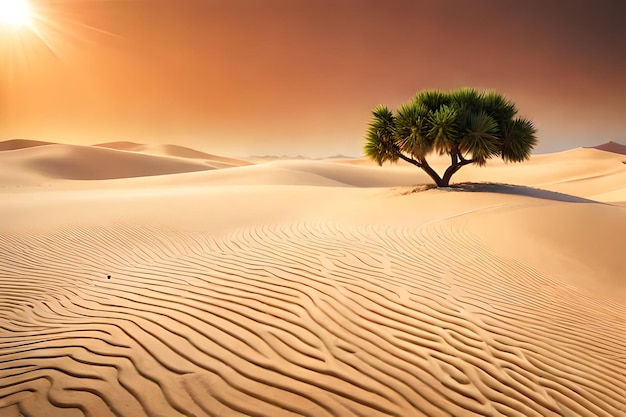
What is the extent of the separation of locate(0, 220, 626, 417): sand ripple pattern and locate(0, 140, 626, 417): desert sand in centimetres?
2

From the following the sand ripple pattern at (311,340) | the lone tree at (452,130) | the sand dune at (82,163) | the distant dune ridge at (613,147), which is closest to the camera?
the sand ripple pattern at (311,340)

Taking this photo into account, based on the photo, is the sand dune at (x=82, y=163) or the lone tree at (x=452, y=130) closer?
the lone tree at (x=452, y=130)

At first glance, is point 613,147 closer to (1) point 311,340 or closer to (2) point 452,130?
(2) point 452,130

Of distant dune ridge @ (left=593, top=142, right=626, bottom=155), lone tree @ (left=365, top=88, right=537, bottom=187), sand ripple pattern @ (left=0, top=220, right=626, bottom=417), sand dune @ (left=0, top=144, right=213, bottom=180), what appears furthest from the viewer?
distant dune ridge @ (left=593, top=142, right=626, bottom=155)

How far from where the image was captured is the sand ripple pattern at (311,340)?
2.69 m

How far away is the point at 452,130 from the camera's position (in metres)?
14.6

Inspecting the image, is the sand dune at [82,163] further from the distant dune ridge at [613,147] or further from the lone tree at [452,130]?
the distant dune ridge at [613,147]

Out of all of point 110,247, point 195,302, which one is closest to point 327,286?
point 195,302

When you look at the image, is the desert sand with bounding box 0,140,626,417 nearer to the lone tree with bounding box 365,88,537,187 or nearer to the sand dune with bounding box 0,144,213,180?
the lone tree with bounding box 365,88,537,187

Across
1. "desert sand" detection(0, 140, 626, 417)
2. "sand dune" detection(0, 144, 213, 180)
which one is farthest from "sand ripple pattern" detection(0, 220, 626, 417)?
"sand dune" detection(0, 144, 213, 180)

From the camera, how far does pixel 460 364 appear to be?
3092 mm

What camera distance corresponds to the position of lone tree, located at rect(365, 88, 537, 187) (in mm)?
14930

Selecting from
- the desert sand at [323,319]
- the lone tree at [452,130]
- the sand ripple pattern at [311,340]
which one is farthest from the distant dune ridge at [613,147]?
the sand ripple pattern at [311,340]

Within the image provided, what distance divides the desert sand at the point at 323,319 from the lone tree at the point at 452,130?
6.08m
